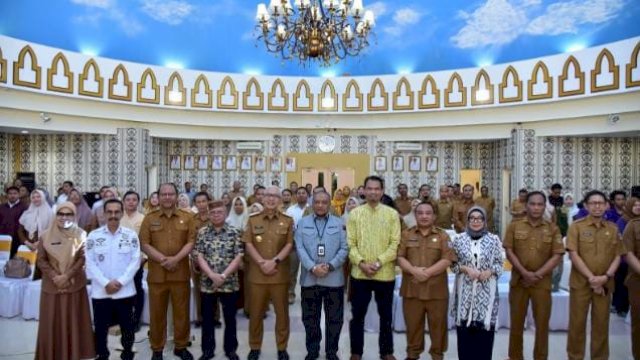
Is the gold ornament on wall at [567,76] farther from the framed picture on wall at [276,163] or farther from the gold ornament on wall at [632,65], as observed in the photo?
the framed picture on wall at [276,163]

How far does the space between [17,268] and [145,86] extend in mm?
8148

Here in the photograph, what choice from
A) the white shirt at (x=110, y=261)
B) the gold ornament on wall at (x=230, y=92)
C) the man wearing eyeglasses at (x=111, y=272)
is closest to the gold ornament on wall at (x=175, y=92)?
the gold ornament on wall at (x=230, y=92)

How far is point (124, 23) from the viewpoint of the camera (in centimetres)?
1312

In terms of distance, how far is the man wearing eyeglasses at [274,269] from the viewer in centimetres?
421

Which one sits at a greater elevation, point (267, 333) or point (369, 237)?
point (369, 237)

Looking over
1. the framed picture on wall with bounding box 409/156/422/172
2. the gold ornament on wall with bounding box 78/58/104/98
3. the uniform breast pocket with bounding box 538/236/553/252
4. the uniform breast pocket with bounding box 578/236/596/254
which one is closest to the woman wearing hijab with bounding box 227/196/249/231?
the uniform breast pocket with bounding box 538/236/553/252

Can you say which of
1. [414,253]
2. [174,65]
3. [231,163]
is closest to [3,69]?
[174,65]

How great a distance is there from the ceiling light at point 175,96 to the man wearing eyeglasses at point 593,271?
11206 millimetres

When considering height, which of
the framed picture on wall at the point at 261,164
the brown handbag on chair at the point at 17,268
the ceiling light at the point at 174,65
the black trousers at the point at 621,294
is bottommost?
the black trousers at the point at 621,294

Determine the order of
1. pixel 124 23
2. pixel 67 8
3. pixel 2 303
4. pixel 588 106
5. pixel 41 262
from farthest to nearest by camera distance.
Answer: pixel 124 23 < pixel 67 8 < pixel 588 106 < pixel 2 303 < pixel 41 262

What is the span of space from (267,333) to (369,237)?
175cm

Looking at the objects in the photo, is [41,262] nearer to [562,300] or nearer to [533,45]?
[562,300]

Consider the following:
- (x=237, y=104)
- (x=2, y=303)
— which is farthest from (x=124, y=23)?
(x=2, y=303)

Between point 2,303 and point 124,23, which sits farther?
point 124,23
